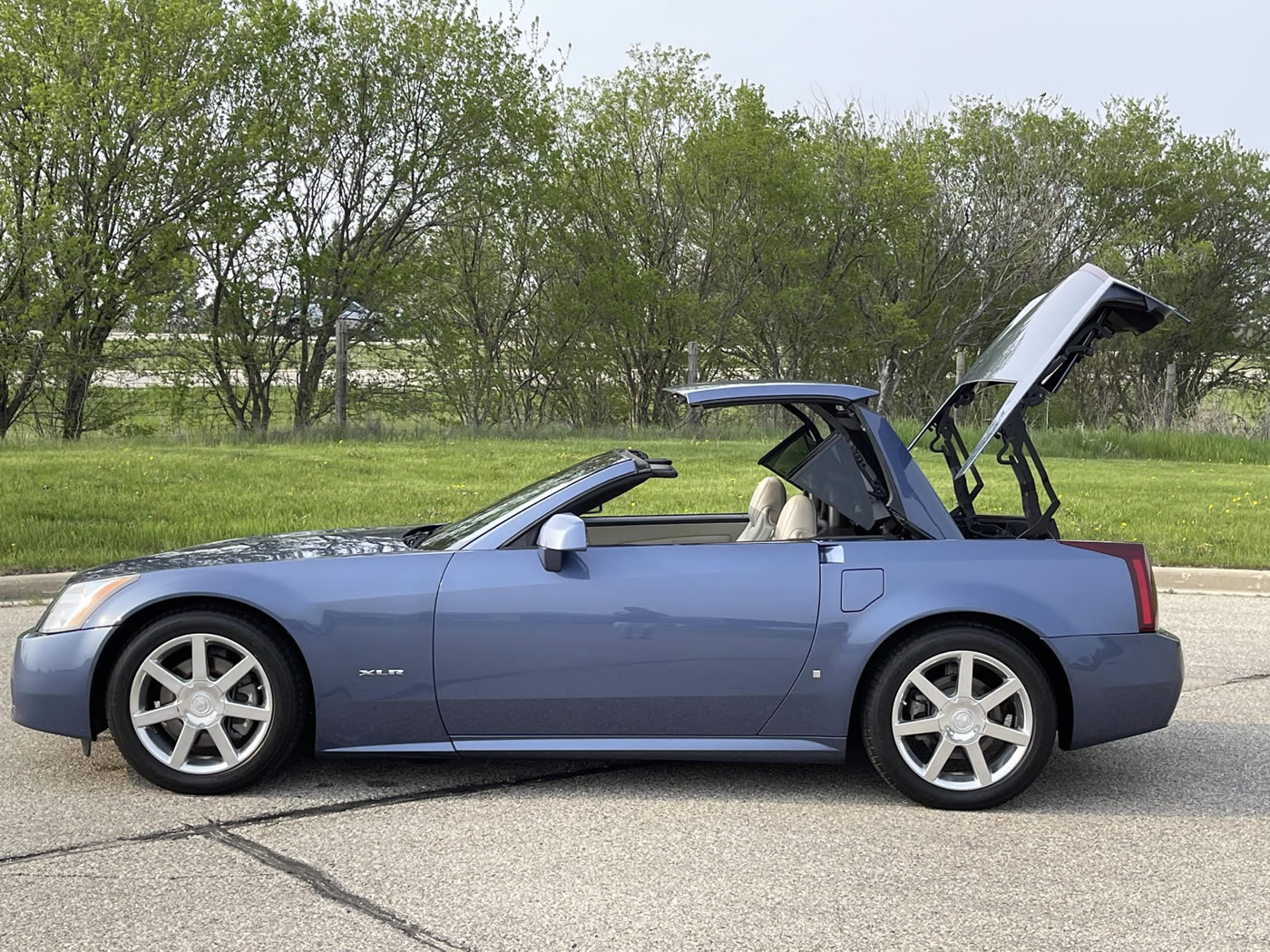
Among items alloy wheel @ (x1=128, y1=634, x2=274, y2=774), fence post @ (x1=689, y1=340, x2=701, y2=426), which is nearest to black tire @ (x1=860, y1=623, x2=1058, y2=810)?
alloy wheel @ (x1=128, y1=634, x2=274, y2=774)

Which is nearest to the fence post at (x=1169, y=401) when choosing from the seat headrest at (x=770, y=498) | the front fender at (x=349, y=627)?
the seat headrest at (x=770, y=498)

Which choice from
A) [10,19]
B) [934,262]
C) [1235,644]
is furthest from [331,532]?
[934,262]

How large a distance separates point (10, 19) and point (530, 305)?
12287 mm

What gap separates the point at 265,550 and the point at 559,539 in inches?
52.4

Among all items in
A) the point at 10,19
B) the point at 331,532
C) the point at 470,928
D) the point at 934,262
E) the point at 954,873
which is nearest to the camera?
the point at 470,928

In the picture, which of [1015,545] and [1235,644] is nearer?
[1015,545]

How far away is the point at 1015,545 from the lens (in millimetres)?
4812

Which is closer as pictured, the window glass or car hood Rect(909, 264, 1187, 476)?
the window glass

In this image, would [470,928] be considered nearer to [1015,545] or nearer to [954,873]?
[954,873]

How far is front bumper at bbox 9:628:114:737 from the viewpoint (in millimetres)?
4621

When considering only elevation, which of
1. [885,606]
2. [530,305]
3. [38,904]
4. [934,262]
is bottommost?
[38,904]

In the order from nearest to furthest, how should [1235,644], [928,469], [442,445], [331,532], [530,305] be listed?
[331,532], [1235,644], [928,469], [442,445], [530,305]

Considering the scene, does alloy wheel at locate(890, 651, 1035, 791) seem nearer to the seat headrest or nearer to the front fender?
the seat headrest

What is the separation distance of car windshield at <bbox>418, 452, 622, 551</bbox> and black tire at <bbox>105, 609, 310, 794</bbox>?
2.33ft
